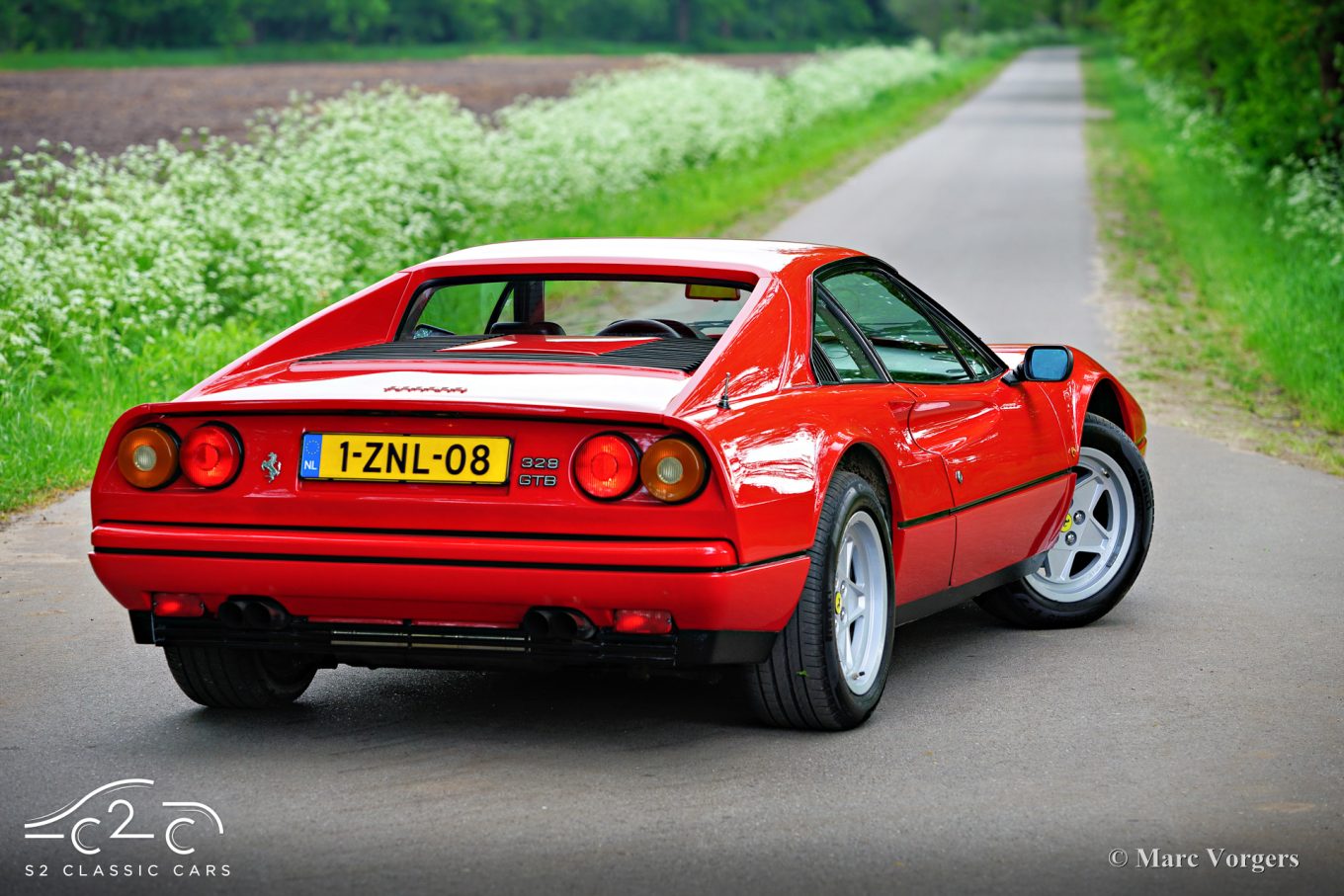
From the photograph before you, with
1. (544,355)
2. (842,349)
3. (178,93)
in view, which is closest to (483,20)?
(178,93)

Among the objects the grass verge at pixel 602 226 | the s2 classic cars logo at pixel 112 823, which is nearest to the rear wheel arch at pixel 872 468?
the s2 classic cars logo at pixel 112 823

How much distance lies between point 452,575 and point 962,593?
1.98 meters

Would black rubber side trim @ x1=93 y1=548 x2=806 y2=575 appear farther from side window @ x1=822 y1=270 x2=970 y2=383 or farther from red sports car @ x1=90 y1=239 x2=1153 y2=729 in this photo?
side window @ x1=822 y1=270 x2=970 y2=383

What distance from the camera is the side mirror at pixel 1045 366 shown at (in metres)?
5.99

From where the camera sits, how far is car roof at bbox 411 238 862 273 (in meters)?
5.45

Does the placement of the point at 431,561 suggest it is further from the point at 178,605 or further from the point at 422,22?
the point at 422,22

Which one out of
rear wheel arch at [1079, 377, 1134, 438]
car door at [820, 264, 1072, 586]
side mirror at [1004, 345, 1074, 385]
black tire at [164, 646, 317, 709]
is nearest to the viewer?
black tire at [164, 646, 317, 709]

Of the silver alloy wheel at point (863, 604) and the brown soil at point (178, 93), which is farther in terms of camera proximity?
the brown soil at point (178, 93)

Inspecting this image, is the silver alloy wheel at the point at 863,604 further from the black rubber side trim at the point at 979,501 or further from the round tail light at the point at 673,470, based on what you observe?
the round tail light at the point at 673,470

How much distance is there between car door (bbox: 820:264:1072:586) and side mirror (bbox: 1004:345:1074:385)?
6 cm

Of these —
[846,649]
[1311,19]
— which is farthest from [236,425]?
[1311,19]

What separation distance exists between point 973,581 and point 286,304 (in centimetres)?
937

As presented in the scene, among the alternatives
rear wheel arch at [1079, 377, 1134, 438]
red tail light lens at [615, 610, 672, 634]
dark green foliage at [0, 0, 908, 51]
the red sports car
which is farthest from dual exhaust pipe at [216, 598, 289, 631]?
dark green foliage at [0, 0, 908, 51]

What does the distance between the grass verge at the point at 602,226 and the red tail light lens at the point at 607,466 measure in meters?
5.16
